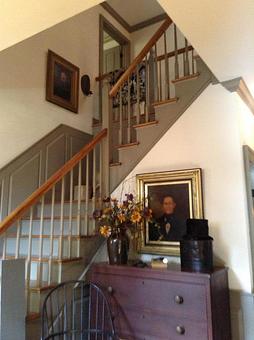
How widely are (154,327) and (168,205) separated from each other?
101cm

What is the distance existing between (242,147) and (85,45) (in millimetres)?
3135

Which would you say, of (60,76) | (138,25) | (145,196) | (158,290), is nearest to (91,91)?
(60,76)

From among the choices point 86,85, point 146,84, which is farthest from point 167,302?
point 86,85

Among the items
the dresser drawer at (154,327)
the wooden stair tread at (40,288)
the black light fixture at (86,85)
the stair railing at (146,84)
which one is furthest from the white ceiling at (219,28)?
the black light fixture at (86,85)

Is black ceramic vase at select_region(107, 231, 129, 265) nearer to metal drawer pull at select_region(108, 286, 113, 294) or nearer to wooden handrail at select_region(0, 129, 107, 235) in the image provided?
metal drawer pull at select_region(108, 286, 113, 294)

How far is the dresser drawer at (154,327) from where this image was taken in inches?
80.0

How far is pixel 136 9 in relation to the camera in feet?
17.1

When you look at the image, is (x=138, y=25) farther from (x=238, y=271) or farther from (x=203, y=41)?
(x=238, y=271)

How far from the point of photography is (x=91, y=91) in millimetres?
4602

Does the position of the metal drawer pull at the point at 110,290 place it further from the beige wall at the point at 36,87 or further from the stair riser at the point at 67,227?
the beige wall at the point at 36,87

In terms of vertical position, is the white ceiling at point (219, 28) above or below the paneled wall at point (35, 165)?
above

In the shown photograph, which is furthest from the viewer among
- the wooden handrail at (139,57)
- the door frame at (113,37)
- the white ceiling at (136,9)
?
the white ceiling at (136,9)

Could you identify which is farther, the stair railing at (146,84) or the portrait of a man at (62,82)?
the portrait of a man at (62,82)

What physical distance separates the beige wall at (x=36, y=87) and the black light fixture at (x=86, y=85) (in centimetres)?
7
